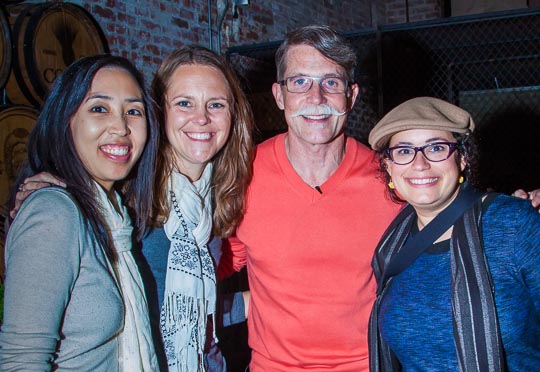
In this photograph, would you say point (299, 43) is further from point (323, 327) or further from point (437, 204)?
point (323, 327)

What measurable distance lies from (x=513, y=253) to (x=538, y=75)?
7.55m

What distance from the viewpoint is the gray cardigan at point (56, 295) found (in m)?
1.34

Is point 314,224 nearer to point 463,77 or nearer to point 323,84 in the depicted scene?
point 323,84

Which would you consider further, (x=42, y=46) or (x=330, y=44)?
(x=42, y=46)

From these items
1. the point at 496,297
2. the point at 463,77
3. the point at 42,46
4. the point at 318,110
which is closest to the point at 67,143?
the point at 318,110

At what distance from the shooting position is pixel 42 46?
3.21m

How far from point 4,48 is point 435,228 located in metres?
2.51

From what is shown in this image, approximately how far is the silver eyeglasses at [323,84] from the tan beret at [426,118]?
454 mm

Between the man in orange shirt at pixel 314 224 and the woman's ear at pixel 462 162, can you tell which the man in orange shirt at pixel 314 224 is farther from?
the woman's ear at pixel 462 162

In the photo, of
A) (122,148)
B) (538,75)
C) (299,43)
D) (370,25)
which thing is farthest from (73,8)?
(538,75)

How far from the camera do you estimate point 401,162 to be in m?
1.79

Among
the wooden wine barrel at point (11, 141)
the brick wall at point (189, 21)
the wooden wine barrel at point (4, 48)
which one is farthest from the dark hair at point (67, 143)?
the brick wall at point (189, 21)

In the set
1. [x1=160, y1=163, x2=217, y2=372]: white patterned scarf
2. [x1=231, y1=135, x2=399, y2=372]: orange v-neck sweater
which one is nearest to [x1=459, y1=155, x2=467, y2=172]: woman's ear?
[x1=231, y1=135, x2=399, y2=372]: orange v-neck sweater

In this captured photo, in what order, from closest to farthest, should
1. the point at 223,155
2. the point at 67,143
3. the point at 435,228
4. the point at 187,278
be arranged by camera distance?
the point at 67,143
the point at 435,228
the point at 187,278
the point at 223,155
